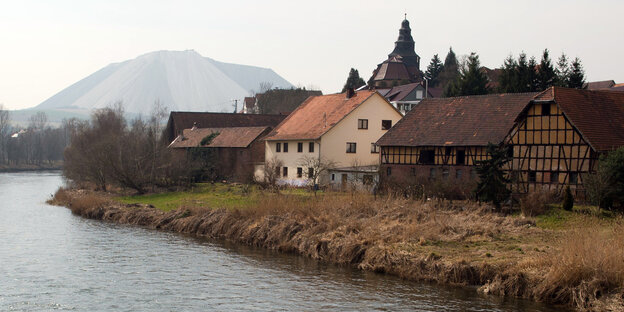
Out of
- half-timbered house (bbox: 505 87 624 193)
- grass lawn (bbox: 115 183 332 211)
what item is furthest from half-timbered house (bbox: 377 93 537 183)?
grass lawn (bbox: 115 183 332 211)

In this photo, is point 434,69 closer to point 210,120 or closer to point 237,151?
point 210,120

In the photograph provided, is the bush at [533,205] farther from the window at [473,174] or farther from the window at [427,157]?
the window at [427,157]

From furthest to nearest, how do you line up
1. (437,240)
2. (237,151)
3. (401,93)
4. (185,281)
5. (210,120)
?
1. (401,93)
2. (210,120)
3. (237,151)
4. (437,240)
5. (185,281)

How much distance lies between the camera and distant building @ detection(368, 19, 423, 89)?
376ft

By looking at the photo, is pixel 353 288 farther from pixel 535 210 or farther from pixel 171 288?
pixel 535 210

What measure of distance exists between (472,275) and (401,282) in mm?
2565

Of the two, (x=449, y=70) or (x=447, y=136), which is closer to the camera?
(x=447, y=136)

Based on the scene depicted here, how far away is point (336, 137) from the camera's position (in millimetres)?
53875

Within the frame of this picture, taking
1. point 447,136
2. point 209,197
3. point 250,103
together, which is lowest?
point 209,197

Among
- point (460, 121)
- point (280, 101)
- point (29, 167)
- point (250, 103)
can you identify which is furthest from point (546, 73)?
point (29, 167)

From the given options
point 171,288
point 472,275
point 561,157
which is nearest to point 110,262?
point 171,288

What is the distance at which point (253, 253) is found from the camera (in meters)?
30.8

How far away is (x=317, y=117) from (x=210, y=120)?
24.2 meters

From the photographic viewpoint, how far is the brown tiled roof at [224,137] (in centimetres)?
6045
